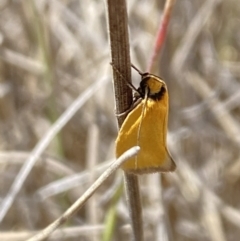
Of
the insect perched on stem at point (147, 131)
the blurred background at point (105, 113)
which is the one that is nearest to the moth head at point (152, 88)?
the insect perched on stem at point (147, 131)

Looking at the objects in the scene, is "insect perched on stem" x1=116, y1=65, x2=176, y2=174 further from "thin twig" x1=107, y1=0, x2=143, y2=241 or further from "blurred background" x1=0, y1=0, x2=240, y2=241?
"blurred background" x1=0, y1=0, x2=240, y2=241

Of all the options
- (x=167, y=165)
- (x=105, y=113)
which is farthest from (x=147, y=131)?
(x=105, y=113)

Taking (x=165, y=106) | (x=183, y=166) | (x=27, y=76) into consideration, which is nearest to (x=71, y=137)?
(x=27, y=76)

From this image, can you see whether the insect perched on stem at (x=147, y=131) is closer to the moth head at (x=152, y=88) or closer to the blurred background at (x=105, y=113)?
the moth head at (x=152, y=88)

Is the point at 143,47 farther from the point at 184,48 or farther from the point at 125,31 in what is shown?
the point at 125,31

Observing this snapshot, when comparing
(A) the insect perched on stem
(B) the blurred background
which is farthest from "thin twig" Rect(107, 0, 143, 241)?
(B) the blurred background
